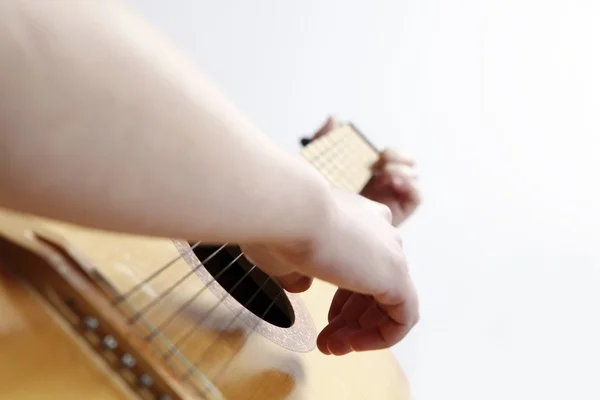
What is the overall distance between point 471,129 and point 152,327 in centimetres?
129

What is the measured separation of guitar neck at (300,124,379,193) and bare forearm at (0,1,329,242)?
59cm

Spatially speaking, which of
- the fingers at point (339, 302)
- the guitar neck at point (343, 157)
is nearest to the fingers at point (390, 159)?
the guitar neck at point (343, 157)

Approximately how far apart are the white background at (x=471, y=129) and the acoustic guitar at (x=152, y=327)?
0.58 meters

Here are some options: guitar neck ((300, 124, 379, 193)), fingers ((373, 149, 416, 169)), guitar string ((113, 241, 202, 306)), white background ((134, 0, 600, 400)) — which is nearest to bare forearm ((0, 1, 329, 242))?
guitar string ((113, 241, 202, 306))

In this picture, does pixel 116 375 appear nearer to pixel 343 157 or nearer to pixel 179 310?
pixel 179 310

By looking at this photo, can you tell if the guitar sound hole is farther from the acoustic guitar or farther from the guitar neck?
the guitar neck

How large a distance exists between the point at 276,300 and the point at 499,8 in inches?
51.5

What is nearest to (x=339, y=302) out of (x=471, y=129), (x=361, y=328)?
(x=361, y=328)

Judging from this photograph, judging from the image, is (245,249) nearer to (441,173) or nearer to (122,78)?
(122,78)

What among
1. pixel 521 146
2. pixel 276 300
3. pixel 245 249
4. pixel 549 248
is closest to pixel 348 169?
pixel 276 300

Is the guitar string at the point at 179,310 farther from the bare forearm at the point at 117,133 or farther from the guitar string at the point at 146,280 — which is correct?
the bare forearm at the point at 117,133

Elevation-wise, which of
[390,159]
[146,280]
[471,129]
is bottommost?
[471,129]

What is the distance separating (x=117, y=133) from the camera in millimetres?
223

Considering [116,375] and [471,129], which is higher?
[116,375]
